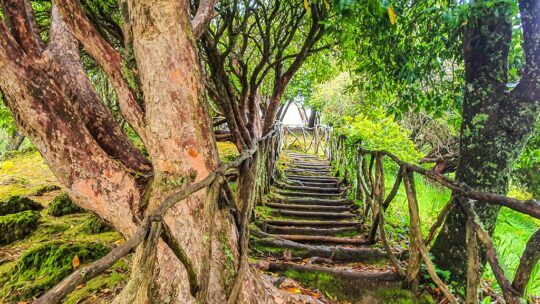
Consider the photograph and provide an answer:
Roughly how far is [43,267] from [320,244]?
3.47 meters

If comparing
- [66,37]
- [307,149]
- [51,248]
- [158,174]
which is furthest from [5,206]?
[307,149]

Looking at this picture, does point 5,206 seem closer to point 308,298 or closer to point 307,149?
point 308,298

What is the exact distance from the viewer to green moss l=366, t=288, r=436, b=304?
2.81 meters

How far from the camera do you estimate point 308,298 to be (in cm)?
280

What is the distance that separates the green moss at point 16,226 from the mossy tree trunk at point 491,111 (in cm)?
589

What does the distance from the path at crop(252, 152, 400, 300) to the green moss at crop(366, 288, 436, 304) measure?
0.08 m

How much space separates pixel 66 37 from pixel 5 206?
437 centimetres

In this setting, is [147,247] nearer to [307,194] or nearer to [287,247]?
[287,247]

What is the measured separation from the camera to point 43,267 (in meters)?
3.30

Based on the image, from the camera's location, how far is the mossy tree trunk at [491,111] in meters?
2.52

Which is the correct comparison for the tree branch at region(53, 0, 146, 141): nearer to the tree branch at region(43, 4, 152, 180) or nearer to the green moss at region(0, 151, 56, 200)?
the tree branch at region(43, 4, 152, 180)

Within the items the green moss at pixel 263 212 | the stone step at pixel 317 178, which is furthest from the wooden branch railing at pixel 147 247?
the stone step at pixel 317 178

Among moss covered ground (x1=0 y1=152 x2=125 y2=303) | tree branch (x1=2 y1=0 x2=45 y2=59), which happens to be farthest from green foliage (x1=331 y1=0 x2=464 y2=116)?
moss covered ground (x1=0 y1=152 x2=125 y2=303)

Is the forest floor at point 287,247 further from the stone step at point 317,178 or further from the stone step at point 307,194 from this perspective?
the stone step at point 317,178
